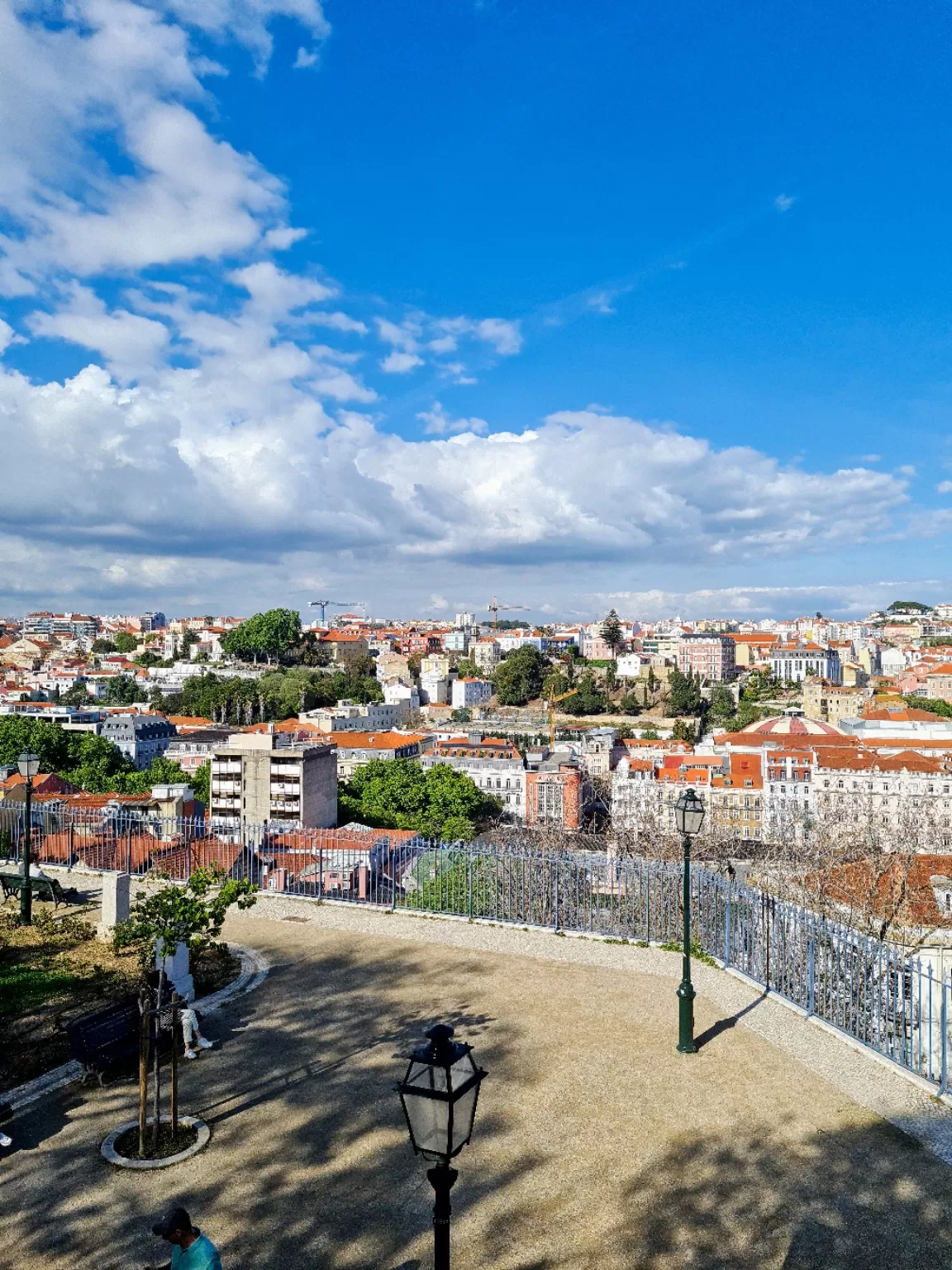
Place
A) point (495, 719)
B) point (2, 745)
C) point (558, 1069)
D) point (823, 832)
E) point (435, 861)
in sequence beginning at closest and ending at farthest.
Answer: point (558, 1069) → point (435, 861) → point (823, 832) → point (2, 745) → point (495, 719)

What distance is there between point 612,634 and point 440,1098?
419 feet

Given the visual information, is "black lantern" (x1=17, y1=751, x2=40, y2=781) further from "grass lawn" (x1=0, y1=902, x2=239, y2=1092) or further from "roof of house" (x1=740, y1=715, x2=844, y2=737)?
"roof of house" (x1=740, y1=715, x2=844, y2=737)

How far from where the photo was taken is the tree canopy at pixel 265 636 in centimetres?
11344

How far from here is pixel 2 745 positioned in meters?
44.3

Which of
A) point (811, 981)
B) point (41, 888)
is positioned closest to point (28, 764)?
point (41, 888)

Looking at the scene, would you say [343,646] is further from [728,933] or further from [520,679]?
[728,933]

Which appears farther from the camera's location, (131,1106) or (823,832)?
(823,832)

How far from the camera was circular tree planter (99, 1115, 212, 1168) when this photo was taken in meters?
5.35

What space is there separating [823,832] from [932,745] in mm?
27056

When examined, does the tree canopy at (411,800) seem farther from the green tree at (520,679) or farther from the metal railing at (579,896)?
the green tree at (520,679)

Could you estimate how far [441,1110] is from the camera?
3232 millimetres

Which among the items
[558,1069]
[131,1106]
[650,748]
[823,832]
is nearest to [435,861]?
[558,1069]

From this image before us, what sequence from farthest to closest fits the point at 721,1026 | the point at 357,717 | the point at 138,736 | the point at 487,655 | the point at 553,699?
the point at 487,655
the point at 553,699
the point at 357,717
the point at 138,736
the point at 721,1026

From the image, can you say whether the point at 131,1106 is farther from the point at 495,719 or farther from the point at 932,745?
the point at 495,719
